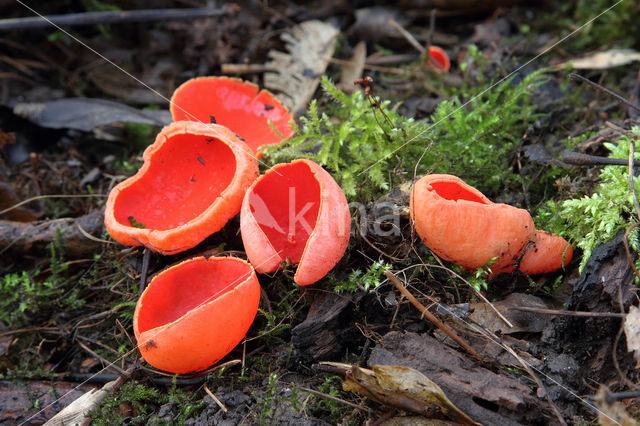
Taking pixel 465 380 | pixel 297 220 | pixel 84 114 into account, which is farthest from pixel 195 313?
pixel 84 114

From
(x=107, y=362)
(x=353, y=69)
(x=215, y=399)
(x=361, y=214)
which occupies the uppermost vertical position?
(x=353, y=69)

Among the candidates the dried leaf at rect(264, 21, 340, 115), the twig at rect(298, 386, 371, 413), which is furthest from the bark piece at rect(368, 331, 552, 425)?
the dried leaf at rect(264, 21, 340, 115)

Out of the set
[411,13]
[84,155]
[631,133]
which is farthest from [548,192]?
[84,155]

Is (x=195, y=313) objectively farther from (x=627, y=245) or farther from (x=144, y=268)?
(x=627, y=245)

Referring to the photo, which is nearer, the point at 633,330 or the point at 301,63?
the point at 633,330

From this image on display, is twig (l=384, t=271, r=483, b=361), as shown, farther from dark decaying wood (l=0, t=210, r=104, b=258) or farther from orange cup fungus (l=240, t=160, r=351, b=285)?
dark decaying wood (l=0, t=210, r=104, b=258)

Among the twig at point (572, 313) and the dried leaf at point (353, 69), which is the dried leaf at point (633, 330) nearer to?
the twig at point (572, 313)
